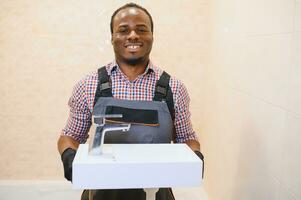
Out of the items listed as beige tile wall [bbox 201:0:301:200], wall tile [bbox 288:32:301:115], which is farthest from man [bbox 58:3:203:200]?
wall tile [bbox 288:32:301:115]

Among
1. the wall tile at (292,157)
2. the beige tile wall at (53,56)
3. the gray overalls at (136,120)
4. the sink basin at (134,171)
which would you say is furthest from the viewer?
the beige tile wall at (53,56)

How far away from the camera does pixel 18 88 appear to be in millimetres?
1971

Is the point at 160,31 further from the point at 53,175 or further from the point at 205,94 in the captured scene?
the point at 53,175

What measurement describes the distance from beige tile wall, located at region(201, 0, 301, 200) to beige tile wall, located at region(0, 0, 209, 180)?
18 centimetres

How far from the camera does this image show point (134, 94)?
1165 mm

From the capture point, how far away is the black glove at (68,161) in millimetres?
953

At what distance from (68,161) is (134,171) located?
0.30 m

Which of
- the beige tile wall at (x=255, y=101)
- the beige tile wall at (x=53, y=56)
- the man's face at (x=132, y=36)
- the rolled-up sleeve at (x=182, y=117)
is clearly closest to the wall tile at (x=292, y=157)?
the beige tile wall at (x=255, y=101)

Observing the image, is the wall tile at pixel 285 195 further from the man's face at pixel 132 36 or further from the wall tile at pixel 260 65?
the man's face at pixel 132 36

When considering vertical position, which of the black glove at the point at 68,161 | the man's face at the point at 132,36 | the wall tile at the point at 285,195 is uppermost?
the man's face at the point at 132,36

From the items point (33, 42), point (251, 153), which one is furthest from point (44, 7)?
point (251, 153)

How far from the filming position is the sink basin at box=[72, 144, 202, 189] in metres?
0.75

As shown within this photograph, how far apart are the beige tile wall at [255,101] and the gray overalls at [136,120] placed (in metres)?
0.33

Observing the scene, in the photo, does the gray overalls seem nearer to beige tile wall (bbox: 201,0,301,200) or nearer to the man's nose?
the man's nose
